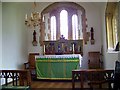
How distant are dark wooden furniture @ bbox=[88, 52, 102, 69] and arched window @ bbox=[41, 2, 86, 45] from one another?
38.3 inches

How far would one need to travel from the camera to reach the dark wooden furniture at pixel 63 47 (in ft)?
30.9

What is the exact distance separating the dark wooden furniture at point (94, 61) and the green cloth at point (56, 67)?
1075 millimetres

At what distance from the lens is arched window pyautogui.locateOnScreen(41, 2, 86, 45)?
9578mm

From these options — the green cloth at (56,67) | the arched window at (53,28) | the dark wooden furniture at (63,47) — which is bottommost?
the green cloth at (56,67)

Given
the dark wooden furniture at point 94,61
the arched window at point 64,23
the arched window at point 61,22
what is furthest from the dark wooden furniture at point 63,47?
the dark wooden furniture at point 94,61

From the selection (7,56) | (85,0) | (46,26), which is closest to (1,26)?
(7,56)

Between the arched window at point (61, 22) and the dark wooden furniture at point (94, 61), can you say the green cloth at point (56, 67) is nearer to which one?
the dark wooden furniture at point (94, 61)

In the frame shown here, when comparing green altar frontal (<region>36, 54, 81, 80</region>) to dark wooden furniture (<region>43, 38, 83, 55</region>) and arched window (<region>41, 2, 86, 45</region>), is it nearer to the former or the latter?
dark wooden furniture (<region>43, 38, 83, 55</region>)

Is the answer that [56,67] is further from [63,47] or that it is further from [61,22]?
[61,22]

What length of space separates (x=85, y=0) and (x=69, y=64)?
281 centimetres

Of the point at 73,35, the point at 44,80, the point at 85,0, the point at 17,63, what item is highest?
the point at 85,0

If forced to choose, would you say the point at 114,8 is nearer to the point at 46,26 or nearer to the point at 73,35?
the point at 73,35

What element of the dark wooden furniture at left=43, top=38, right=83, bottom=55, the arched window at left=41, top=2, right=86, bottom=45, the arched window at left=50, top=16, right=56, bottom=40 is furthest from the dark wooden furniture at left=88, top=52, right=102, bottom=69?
the arched window at left=50, top=16, right=56, bottom=40

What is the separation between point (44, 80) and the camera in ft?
27.5
